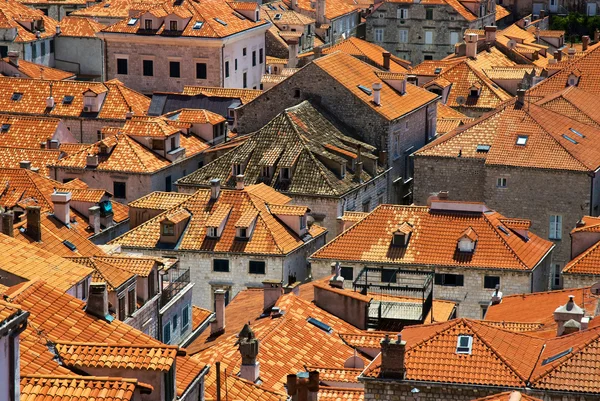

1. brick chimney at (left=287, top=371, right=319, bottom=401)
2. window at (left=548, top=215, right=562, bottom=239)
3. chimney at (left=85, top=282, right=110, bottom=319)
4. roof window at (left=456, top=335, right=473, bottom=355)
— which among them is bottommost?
window at (left=548, top=215, right=562, bottom=239)

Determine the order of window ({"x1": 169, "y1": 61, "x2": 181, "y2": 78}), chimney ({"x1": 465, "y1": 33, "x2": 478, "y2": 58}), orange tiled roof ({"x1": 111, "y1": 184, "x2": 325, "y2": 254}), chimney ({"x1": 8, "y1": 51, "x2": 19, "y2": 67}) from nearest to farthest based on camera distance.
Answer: orange tiled roof ({"x1": 111, "y1": 184, "x2": 325, "y2": 254}), window ({"x1": 169, "y1": 61, "x2": 181, "y2": 78}), chimney ({"x1": 8, "y1": 51, "x2": 19, "y2": 67}), chimney ({"x1": 465, "y1": 33, "x2": 478, "y2": 58})

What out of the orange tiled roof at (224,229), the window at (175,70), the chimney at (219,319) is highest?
the chimney at (219,319)

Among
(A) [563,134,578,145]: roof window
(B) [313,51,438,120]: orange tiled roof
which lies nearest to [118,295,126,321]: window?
(A) [563,134,578,145]: roof window

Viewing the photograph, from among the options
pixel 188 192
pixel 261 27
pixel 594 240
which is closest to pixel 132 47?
pixel 261 27

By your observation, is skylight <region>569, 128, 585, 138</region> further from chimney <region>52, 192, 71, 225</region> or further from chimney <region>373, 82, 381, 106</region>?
chimney <region>52, 192, 71, 225</region>

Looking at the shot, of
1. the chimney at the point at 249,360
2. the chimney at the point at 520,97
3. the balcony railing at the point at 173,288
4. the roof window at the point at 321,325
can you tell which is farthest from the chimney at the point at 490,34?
the chimney at the point at 249,360

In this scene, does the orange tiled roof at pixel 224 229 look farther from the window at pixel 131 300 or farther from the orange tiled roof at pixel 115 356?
the orange tiled roof at pixel 115 356

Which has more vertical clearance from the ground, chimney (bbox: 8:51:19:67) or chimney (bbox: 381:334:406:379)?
chimney (bbox: 381:334:406:379)
